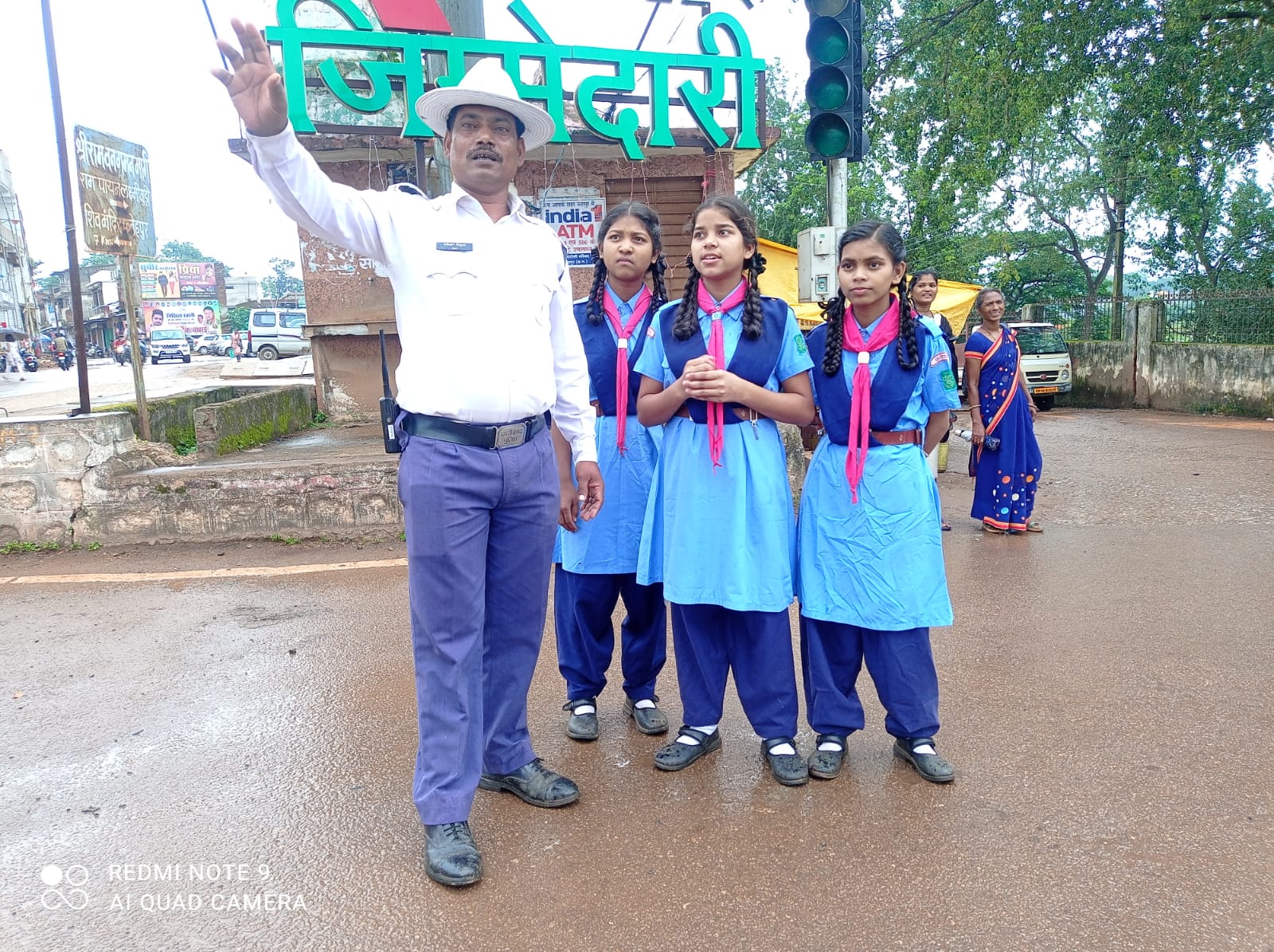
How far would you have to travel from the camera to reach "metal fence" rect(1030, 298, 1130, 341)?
1781 centimetres

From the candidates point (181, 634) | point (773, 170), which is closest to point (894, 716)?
point (181, 634)

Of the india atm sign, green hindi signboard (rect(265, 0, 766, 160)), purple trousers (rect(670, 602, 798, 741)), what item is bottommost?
purple trousers (rect(670, 602, 798, 741))

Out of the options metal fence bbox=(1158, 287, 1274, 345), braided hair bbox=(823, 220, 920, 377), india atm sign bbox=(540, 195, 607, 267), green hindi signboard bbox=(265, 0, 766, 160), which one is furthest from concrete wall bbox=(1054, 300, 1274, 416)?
braided hair bbox=(823, 220, 920, 377)

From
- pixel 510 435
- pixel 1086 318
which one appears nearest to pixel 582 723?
pixel 510 435

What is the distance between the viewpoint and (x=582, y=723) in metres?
3.43

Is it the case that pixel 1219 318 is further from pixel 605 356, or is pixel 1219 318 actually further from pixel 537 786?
pixel 537 786

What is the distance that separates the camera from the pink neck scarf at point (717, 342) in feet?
9.87

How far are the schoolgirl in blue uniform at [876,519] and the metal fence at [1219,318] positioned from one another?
13750mm

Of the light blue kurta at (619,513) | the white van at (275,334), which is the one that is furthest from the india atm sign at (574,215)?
the white van at (275,334)

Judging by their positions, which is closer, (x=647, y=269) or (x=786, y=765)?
(x=786, y=765)

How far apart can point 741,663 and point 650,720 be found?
50cm

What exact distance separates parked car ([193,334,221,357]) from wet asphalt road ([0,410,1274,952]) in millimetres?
50358

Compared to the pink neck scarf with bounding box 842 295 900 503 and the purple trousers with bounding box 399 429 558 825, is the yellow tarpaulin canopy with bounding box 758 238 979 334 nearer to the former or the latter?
the pink neck scarf with bounding box 842 295 900 503

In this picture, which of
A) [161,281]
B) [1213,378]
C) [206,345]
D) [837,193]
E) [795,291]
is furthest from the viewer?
[161,281]
